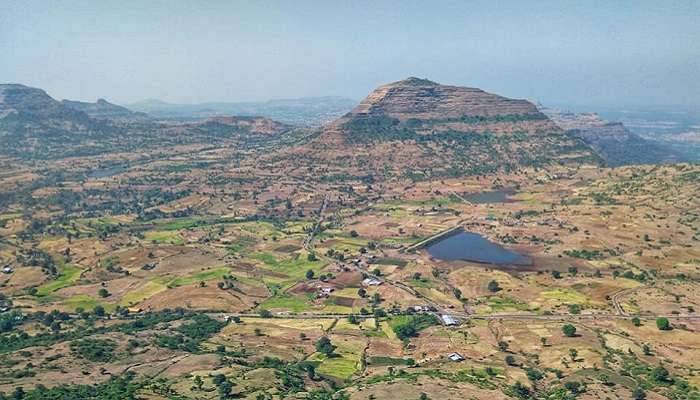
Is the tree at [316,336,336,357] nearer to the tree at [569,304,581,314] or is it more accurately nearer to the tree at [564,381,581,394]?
the tree at [564,381,581,394]

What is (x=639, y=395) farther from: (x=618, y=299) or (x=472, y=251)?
(x=472, y=251)

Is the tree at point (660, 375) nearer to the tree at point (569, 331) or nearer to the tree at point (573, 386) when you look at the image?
the tree at point (573, 386)

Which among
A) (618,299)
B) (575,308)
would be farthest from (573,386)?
(618,299)

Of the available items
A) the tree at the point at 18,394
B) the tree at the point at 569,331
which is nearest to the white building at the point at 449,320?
the tree at the point at 569,331

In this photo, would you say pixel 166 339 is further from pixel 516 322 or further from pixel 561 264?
pixel 561 264

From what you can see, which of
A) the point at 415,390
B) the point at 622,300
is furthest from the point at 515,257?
the point at 415,390

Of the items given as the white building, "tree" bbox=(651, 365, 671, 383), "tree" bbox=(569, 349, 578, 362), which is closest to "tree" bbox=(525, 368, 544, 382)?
"tree" bbox=(569, 349, 578, 362)
